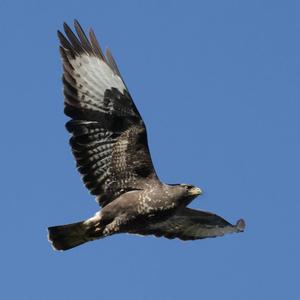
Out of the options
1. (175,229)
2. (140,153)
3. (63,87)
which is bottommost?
(175,229)

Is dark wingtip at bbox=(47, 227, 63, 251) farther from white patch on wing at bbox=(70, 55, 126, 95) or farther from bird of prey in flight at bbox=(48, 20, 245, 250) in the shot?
white patch on wing at bbox=(70, 55, 126, 95)

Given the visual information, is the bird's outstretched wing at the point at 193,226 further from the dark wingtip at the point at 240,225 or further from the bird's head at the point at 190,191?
the bird's head at the point at 190,191

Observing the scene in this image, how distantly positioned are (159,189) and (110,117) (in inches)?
50.9

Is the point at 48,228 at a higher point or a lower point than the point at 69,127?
lower

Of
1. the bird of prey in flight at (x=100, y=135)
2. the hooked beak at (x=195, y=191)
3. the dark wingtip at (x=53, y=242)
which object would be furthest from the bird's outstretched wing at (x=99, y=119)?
the dark wingtip at (x=53, y=242)

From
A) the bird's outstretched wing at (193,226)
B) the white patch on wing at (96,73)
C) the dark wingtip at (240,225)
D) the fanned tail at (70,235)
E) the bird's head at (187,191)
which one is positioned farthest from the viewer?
the dark wingtip at (240,225)

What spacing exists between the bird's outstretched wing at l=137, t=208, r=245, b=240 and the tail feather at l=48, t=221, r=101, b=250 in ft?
4.63

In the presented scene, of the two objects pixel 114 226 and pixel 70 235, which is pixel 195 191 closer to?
pixel 114 226

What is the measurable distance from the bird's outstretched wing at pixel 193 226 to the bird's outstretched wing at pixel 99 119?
1337mm

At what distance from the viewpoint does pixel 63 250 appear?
583 inches

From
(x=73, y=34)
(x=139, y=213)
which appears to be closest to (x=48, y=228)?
(x=139, y=213)

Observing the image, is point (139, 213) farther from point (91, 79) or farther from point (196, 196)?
point (91, 79)

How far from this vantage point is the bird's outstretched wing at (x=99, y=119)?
14.7 meters

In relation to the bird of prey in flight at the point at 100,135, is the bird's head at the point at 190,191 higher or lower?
lower
